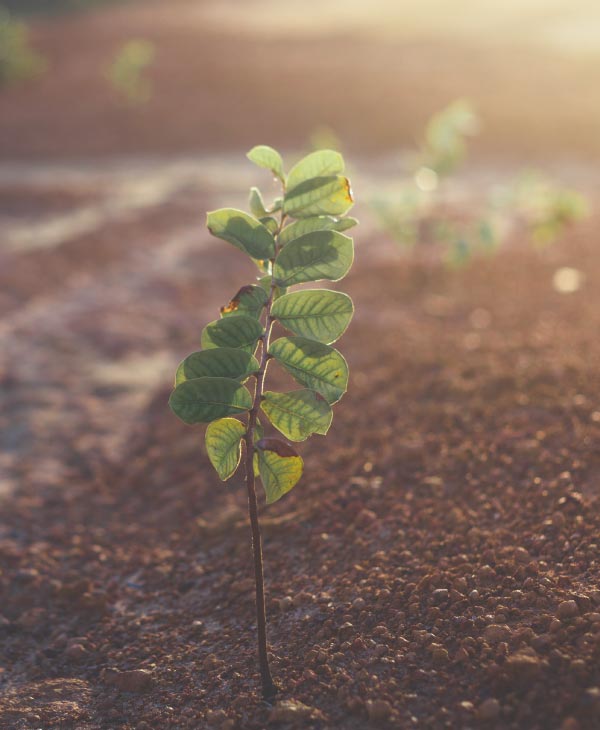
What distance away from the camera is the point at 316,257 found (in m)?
1.67

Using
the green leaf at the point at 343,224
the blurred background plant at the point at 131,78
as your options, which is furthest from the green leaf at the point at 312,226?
the blurred background plant at the point at 131,78

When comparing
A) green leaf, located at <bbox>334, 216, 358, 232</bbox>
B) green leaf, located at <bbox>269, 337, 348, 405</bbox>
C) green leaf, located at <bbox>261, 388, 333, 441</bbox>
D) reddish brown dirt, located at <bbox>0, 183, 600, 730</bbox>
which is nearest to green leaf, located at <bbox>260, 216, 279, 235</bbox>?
green leaf, located at <bbox>334, 216, 358, 232</bbox>

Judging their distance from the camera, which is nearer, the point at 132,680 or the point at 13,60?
the point at 132,680

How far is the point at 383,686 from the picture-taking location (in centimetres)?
183

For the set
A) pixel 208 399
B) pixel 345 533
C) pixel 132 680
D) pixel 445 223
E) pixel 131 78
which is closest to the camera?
pixel 208 399

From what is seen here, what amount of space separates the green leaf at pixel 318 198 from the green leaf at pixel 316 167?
0.07 feet

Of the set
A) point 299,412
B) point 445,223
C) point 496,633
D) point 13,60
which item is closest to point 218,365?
point 299,412

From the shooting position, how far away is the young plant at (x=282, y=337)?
1645mm

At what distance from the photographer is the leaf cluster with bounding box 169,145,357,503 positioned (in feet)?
5.39

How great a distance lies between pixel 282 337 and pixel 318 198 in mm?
307

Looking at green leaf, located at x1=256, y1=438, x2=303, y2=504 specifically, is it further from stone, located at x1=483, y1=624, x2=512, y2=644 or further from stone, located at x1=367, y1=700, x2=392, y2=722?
stone, located at x1=483, y1=624, x2=512, y2=644

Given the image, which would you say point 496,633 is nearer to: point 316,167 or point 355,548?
point 355,548

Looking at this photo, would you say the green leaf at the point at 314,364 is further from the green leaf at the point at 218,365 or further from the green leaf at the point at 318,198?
the green leaf at the point at 318,198

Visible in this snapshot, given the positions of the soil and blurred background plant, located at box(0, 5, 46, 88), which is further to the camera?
blurred background plant, located at box(0, 5, 46, 88)
